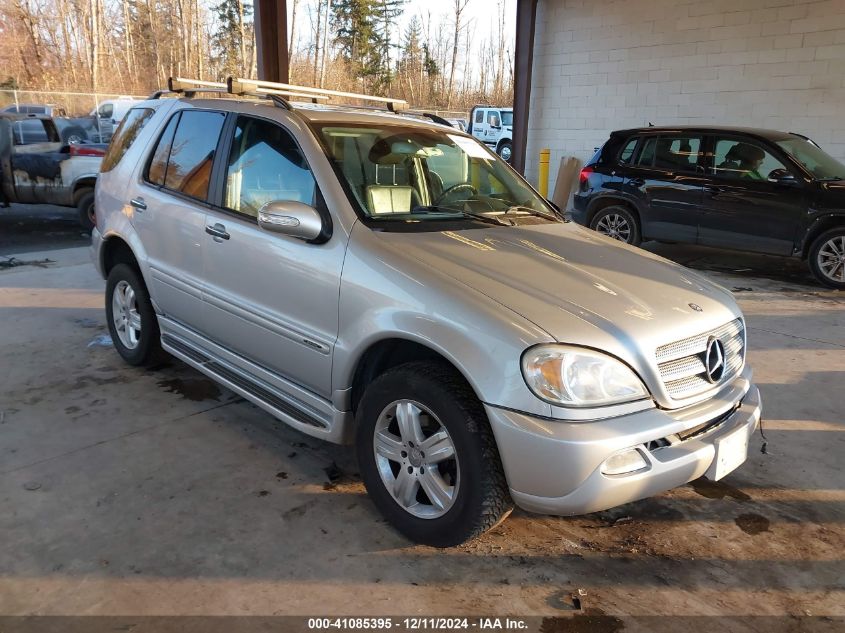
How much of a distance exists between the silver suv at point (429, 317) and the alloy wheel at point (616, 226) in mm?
5517

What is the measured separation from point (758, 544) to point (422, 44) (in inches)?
2138

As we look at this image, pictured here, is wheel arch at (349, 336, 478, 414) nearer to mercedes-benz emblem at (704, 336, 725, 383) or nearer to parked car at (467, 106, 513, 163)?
mercedes-benz emblem at (704, 336, 725, 383)

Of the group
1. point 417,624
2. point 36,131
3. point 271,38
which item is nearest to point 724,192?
point 271,38

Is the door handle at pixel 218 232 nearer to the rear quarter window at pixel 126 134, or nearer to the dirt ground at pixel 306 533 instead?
the dirt ground at pixel 306 533

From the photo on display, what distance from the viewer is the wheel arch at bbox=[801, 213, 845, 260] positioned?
24.5 ft

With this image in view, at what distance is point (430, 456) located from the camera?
8.45 ft

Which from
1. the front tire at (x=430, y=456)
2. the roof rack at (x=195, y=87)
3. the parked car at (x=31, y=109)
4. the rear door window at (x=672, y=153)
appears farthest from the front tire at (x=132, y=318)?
the parked car at (x=31, y=109)

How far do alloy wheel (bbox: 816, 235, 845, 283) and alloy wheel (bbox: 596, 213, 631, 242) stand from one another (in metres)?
2.41

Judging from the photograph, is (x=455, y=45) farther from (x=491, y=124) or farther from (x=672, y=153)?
(x=672, y=153)

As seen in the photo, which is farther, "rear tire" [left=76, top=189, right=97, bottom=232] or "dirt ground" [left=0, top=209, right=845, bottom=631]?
"rear tire" [left=76, top=189, right=97, bottom=232]

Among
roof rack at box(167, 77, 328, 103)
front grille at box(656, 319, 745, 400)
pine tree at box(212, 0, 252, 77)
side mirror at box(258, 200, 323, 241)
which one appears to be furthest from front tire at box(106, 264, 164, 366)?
pine tree at box(212, 0, 252, 77)

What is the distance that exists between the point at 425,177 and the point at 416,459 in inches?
67.3

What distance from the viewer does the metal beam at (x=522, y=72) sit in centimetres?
1299

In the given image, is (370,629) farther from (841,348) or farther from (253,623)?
(841,348)
